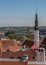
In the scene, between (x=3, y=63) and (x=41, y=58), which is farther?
(x=41, y=58)

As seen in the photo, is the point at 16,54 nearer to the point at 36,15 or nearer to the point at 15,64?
the point at 15,64

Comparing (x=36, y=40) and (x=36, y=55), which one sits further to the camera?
(x=36, y=40)

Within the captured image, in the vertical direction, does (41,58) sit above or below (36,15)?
below

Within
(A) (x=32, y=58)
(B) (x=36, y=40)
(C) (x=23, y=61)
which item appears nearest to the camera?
(C) (x=23, y=61)

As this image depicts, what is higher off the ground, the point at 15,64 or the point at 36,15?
the point at 36,15

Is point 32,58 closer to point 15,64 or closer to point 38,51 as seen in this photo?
point 38,51

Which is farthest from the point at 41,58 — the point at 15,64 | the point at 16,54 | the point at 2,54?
the point at 15,64

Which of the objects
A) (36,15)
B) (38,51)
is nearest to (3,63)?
(38,51)

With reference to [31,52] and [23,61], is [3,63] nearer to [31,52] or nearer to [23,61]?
[23,61]

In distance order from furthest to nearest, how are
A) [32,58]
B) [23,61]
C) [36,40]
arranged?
Answer: [36,40]
[32,58]
[23,61]
